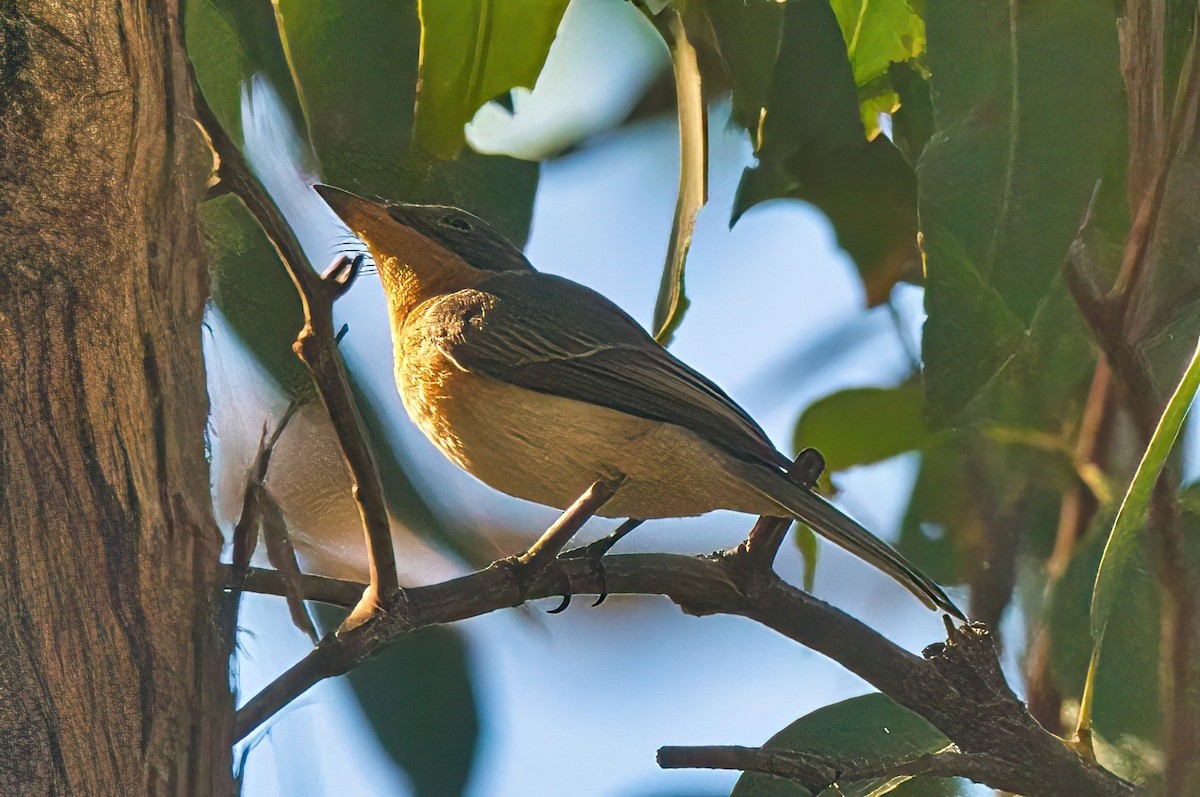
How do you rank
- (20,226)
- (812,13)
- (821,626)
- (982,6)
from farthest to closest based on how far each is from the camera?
(812,13), (982,6), (821,626), (20,226)

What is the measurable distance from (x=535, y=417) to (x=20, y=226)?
0.78 feet

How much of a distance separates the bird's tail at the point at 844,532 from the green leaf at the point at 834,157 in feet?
0.87

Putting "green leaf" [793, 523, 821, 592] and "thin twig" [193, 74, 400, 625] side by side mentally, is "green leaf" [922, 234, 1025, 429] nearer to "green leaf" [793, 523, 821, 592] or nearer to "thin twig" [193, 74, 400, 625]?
"green leaf" [793, 523, 821, 592]

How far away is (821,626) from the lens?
499 millimetres

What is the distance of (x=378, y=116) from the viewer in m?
0.59

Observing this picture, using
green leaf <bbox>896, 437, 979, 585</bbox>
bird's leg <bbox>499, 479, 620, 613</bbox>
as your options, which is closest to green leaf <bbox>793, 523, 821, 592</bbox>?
green leaf <bbox>896, 437, 979, 585</bbox>

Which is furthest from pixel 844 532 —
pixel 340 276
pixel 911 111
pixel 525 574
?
pixel 911 111

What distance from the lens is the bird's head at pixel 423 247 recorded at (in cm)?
54

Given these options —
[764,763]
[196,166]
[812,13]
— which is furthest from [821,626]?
[812,13]

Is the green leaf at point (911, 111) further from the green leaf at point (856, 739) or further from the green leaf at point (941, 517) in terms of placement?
the green leaf at point (856, 739)

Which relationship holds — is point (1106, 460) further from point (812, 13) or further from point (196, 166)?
point (196, 166)

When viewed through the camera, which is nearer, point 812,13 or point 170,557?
point 170,557

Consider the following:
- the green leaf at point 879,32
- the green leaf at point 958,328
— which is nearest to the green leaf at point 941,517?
the green leaf at point 958,328

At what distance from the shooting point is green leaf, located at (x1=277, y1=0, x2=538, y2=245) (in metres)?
0.57
